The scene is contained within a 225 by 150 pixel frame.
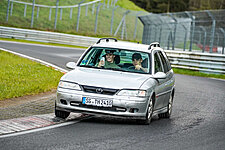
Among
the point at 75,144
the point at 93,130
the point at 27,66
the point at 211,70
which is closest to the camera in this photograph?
the point at 75,144

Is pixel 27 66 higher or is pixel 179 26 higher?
pixel 179 26

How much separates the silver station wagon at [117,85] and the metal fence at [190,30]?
59.2ft

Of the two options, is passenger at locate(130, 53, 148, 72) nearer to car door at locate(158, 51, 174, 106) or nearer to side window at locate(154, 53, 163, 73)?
side window at locate(154, 53, 163, 73)

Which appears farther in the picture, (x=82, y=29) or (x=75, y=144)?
(x=82, y=29)

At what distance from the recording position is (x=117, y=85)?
338 inches

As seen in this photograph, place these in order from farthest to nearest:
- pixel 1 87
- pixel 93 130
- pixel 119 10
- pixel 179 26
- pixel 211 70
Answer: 1. pixel 119 10
2. pixel 179 26
3. pixel 211 70
4. pixel 1 87
5. pixel 93 130

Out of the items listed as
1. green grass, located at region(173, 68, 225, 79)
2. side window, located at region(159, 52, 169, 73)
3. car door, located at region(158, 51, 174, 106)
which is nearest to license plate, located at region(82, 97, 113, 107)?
car door, located at region(158, 51, 174, 106)

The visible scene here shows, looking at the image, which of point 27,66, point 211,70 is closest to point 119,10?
point 211,70

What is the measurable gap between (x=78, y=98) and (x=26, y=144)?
6.55 ft

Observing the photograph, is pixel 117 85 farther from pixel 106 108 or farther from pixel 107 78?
pixel 106 108

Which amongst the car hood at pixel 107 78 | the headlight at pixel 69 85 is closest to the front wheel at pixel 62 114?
the headlight at pixel 69 85

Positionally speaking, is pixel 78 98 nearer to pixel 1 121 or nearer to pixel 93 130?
pixel 93 130

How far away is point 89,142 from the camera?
7.09 m

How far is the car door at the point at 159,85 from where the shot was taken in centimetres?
950
